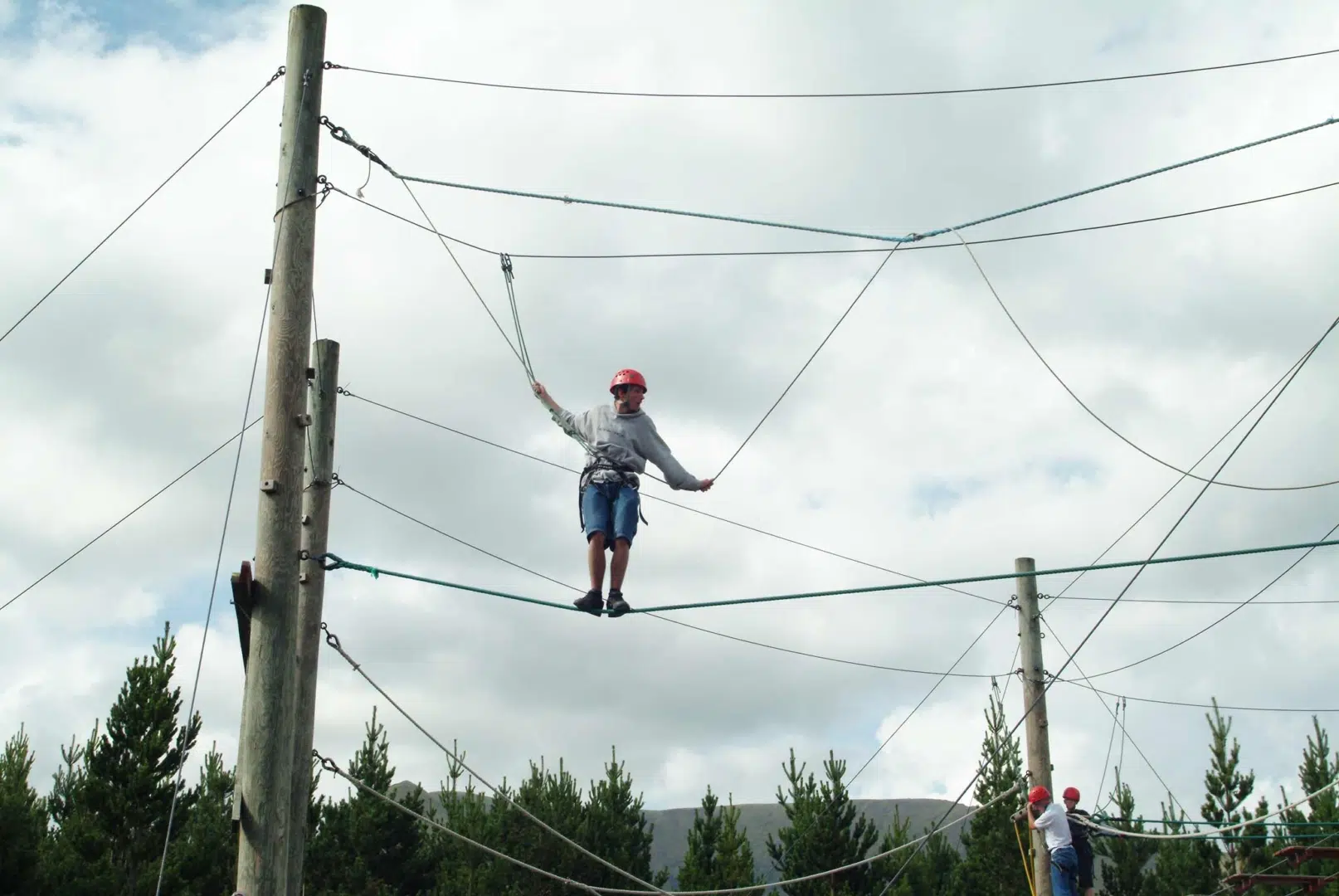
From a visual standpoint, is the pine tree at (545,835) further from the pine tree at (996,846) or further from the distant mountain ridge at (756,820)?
the distant mountain ridge at (756,820)

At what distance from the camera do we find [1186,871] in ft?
83.7

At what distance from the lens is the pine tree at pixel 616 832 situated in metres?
24.5

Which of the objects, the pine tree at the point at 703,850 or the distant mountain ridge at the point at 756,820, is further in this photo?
the distant mountain ridge at the point at 756,820

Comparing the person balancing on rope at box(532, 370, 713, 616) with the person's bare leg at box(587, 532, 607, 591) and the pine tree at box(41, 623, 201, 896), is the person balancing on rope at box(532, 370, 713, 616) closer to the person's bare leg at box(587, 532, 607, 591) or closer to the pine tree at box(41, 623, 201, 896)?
the person's bare leg at box(587, 532, 607, 591)

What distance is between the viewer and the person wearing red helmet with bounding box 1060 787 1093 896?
39.9ft

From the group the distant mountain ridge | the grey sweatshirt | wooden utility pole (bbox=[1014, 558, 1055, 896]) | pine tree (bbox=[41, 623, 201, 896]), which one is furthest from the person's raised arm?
the distant mountain ridge

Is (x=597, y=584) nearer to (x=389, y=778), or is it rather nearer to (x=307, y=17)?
(x=307, y=17)

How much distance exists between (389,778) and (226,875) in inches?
173

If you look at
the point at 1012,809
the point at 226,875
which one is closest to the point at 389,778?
the point at 226,875

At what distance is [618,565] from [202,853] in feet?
54.6

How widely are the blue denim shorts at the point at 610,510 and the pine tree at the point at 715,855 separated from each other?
17.0 m

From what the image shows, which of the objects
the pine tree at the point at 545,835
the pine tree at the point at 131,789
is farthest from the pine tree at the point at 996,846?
the pine tree at the point at 131,789

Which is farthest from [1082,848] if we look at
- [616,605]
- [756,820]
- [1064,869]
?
[756,820]

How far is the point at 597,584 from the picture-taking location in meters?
7.76
